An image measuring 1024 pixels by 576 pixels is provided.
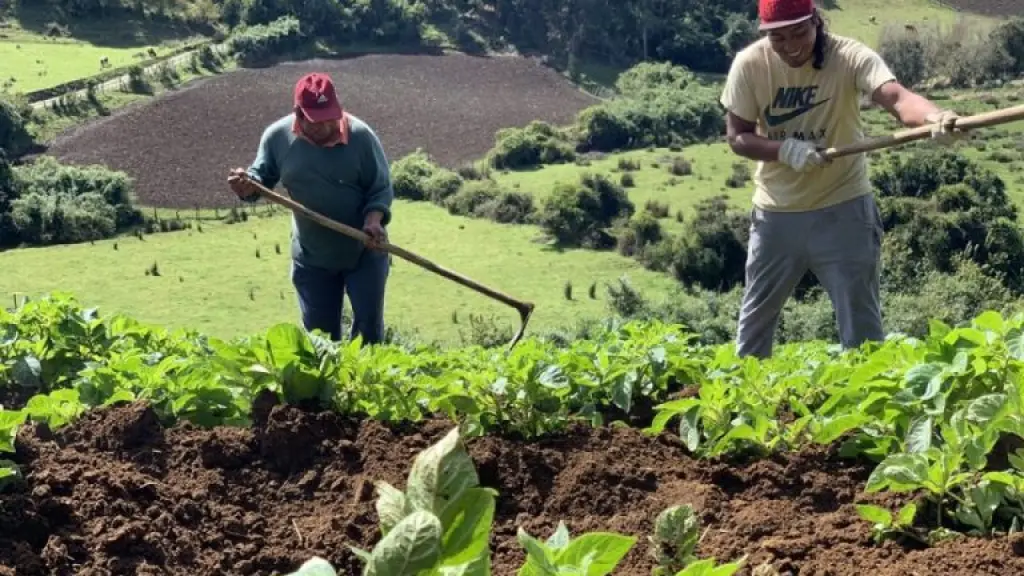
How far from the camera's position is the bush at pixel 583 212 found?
139ft

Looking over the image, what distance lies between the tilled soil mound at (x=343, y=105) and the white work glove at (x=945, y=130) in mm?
42365

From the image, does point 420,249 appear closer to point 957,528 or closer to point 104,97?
point 104,97

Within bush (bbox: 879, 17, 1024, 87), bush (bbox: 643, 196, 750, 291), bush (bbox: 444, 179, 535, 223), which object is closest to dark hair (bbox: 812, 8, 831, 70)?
bush (bbox: 643, 196, 750, 291)

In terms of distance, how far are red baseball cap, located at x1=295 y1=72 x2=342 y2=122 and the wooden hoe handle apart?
292 cm

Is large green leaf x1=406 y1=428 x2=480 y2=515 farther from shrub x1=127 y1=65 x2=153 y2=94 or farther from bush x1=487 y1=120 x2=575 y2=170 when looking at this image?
shrub x1=127 y1=65 x2=153 y2=94

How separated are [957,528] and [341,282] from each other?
209 inches

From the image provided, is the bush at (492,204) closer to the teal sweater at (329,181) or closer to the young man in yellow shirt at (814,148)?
the teal sweater at (329,181)

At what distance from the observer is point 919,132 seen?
17.6 ft

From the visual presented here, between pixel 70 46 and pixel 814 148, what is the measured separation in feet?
188

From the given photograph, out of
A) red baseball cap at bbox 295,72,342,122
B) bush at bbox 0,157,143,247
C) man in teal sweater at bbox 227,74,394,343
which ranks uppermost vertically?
red baseball cap at bbox 295,72,342,122

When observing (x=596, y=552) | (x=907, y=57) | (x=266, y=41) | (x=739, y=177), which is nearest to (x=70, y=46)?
(x=266, y=41)

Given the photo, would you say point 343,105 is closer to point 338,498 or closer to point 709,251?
point 709,251

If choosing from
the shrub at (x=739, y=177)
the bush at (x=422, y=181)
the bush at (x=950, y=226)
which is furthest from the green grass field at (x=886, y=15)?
the bush at (x=422, y=181)

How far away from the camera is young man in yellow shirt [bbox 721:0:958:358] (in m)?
6.04
